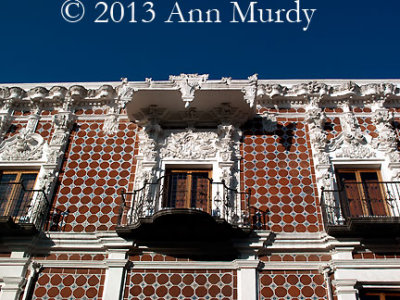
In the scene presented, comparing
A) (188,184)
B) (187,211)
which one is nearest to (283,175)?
(188,184)

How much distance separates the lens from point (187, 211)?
A: 962 centimetres

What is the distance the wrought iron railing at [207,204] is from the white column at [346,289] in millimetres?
1917

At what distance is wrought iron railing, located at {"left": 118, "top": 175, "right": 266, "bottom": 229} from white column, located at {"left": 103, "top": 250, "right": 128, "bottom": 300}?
703 mm

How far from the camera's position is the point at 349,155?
1176cm

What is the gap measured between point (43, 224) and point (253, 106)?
527 centimetres

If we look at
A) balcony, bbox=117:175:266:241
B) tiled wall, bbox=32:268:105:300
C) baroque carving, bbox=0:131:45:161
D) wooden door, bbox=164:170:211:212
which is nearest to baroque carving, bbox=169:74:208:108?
wooden door, bbox=164:170:211:212

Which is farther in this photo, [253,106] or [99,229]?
[253,106]

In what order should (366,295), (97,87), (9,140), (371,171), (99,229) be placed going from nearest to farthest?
(366,295)
(99,229)
(371,171)
(9,140)
(97,87)

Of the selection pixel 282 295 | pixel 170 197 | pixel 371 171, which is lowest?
pixel 282 295

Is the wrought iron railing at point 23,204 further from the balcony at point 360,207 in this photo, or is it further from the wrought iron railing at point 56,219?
the balcony at point 360,207

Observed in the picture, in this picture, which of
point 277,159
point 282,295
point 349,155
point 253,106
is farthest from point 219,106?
point 282,295

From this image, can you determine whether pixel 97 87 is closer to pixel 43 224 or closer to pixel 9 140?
pixel 9 140

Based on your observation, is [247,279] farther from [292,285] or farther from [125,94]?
[125,94]

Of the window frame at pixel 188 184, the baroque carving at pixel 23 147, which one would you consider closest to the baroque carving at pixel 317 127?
the window frame at pixel 188 184
